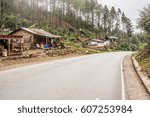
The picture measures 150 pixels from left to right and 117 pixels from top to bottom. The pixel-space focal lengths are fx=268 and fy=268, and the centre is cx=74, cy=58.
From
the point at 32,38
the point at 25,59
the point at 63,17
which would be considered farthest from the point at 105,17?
the point at 25,59

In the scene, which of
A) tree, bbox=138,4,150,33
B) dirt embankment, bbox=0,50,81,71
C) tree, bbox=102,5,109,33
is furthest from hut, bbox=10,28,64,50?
tree, bbox=102,5,109,33

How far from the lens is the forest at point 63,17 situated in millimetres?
76500

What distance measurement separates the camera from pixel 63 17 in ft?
339

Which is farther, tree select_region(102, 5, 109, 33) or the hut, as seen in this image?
tree select_region(102, 5, 109, 33)

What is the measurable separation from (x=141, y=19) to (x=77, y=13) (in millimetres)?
87694

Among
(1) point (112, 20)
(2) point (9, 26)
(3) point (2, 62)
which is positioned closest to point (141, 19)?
(3) point (2, 62)

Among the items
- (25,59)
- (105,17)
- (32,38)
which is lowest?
(25,59)

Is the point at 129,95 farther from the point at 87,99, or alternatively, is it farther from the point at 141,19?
the point at 141,19

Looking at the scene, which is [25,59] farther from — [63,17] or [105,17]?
[105,17]

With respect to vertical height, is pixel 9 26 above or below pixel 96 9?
below

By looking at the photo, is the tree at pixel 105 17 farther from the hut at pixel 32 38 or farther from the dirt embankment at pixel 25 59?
the dirt embankment at pixel 25 59

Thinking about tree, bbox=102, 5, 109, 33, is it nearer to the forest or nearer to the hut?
the forest

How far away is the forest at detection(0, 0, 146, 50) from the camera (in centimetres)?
7650

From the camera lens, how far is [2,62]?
25719mm
